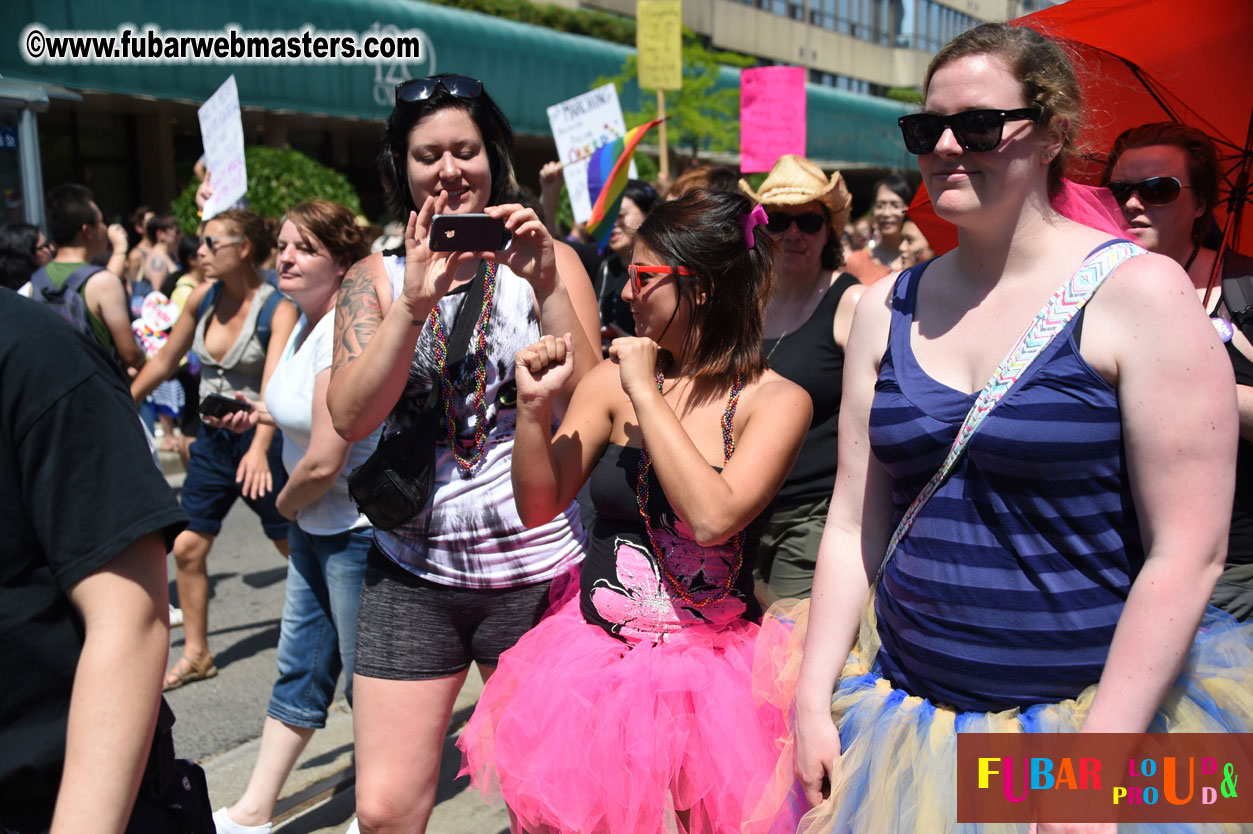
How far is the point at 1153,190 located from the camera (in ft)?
8.66

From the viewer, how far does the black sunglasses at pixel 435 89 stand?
2590mm

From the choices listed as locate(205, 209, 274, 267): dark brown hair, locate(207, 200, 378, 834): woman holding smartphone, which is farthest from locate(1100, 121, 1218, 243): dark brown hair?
locate(205, 209, 274, 267): dark brown hair

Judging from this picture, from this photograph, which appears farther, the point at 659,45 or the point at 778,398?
the point at 659,45

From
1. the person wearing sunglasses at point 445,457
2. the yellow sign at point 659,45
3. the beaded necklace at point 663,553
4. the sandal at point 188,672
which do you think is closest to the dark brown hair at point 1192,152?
the beaded necklace at point 663,553

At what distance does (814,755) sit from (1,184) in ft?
24.2

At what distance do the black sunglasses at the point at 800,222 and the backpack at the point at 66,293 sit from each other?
3.93 m

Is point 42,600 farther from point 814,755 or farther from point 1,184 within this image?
point 1,184

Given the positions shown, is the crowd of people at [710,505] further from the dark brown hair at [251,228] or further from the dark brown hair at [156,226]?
the dark brown hair at [156,226]

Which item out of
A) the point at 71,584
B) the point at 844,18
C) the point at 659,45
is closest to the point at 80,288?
the point at 659,45

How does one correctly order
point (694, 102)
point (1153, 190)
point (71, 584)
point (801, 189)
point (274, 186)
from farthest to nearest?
point (694, 102), point (274, 186), point (801, 189), point (1153, 190), point (71, 584)

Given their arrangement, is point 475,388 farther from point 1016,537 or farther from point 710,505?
point 1016,537

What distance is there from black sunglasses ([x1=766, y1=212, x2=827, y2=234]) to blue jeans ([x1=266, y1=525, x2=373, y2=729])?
188 cm

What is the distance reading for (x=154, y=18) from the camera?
13.7 metres

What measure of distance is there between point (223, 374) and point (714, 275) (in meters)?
3.44
